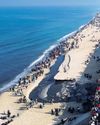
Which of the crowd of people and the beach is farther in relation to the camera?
the beach

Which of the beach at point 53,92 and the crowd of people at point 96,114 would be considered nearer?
the crowd of people at point 96,114

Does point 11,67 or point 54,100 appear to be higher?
point 11,67

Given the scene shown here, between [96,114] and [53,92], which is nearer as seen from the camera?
[96,114]

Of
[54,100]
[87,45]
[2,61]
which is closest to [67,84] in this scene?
[54,100]

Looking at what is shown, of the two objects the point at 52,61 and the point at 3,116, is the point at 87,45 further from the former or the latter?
the point at 3,116

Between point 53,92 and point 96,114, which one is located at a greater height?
point 53,92

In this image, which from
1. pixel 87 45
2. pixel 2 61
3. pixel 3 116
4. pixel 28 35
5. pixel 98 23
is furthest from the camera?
pixel 98 23

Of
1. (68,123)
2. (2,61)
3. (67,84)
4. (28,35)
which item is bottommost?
(68,123)

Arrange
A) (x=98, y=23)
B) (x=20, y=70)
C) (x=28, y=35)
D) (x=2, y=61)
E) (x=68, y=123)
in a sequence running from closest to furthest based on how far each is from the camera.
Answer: (x=68, y=123), (x=20, y=70), (x=2, y=61), (x=28, y=35), (x=98, y=23)
